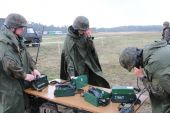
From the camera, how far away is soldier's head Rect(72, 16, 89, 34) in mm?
6238

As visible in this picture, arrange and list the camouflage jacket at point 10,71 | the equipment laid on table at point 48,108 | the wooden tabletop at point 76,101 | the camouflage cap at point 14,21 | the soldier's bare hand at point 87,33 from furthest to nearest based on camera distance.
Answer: the soldier's bare hand at point 87,33
the equipment laid on table at point 48,108
the camouflage cap at point 14,21
the camouflage jacket at point 10,71
the wooden tabletop at point 76,101

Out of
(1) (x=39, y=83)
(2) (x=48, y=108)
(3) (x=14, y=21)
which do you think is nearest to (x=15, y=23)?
(3) (x=14, y=21)

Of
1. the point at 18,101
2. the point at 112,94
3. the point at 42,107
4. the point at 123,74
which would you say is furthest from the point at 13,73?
the point at 123,74

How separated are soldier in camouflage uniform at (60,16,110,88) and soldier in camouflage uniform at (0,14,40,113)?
110 cm

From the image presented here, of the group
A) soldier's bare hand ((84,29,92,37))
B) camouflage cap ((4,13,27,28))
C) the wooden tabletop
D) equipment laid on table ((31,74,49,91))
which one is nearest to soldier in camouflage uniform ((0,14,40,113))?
camouflage cap ((4,13,27,28))

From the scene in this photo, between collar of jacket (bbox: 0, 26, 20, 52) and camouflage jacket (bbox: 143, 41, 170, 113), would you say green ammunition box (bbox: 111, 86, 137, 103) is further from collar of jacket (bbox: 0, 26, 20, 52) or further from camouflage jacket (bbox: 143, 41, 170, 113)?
collar of jacket (bbox: 0, 26, 20, 52)

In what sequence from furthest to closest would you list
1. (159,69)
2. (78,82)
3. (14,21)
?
(14,21) → (78,82) → (159,69)

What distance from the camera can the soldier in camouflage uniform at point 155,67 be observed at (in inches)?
150

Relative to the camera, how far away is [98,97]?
4.57 metres

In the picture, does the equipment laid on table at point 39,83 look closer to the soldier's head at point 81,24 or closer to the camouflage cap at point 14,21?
the camouflage cap at point 14,21

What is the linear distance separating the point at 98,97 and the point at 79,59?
2.10 m

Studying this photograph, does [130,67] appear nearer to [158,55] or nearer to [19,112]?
[158,55]

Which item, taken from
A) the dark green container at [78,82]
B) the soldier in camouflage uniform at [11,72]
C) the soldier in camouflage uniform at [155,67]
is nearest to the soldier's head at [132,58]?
the soldier in camouflage uniform at [155,67]

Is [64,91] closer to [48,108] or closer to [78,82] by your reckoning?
[78,82]
